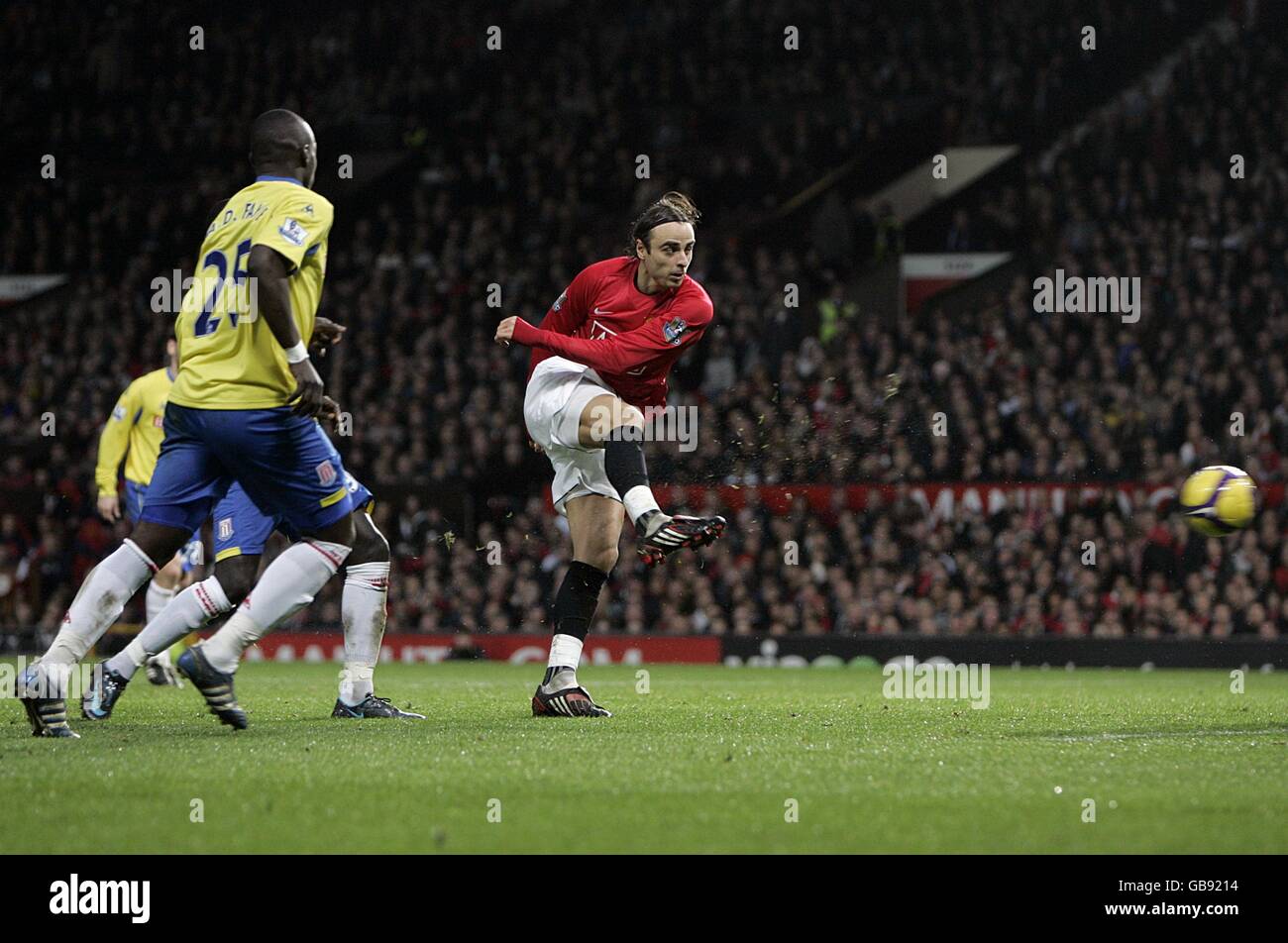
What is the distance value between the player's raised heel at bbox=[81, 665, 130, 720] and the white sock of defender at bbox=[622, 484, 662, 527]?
90.0 inches

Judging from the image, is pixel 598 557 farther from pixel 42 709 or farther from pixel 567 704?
pixel 42 709

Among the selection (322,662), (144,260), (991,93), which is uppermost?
(991,93)

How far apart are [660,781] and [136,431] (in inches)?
290

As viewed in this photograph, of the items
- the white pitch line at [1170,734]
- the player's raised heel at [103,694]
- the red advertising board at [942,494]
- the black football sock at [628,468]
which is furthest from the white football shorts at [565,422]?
the red advertising board at [942,494]

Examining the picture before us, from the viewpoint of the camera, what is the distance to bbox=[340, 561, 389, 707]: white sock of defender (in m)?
7.63

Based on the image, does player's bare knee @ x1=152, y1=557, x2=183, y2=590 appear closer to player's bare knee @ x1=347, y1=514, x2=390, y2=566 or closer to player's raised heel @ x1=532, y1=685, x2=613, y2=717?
player's bare knee @ x1=347, y1=514, x2=390, y2=566

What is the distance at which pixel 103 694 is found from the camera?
7.23 metres

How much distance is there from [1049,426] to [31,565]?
11.1 metres

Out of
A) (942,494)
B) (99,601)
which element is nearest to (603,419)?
(99,601)

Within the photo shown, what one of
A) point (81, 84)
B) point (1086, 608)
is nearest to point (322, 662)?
point (1086, 608)

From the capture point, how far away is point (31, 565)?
18297 millimetres

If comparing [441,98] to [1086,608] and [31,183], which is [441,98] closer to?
[31,183]

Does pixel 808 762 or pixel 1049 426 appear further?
pixel 1049 426

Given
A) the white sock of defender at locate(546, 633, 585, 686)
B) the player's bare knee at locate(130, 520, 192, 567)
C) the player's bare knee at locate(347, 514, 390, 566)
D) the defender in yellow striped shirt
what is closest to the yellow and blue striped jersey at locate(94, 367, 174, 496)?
the defender in yellow striped shirt
